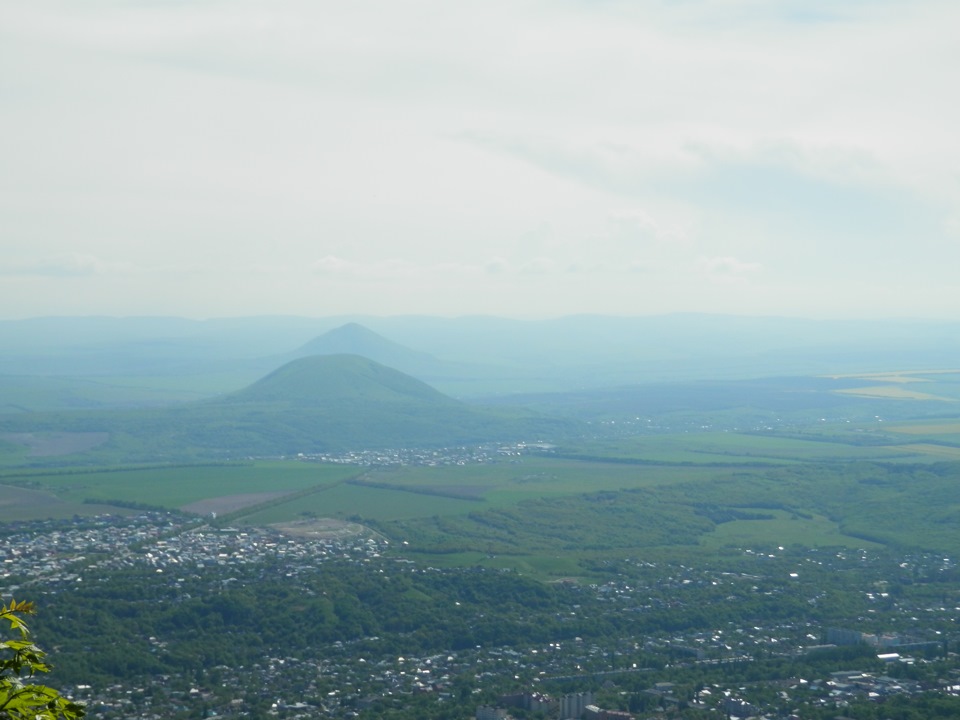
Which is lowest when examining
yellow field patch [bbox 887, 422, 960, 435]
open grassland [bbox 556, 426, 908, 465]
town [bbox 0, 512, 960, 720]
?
town [bbox 0, 512, 960, 720]

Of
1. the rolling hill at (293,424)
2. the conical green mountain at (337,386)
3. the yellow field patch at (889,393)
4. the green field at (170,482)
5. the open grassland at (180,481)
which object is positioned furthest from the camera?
the yellow field patch at (889,393)

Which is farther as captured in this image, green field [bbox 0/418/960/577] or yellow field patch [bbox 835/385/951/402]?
yellow field patch [bbox 835/385/951/402]

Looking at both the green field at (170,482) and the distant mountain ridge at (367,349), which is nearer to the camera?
the green field at (170,482)

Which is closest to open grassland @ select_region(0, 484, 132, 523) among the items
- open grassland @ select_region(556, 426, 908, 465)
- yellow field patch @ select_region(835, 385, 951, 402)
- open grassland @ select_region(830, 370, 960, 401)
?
open grassland @ select_region(556, 426, 908, 465)

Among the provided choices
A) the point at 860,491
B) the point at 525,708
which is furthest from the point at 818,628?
the point at 860,491

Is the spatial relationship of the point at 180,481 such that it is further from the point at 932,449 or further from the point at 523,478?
the point at 932,449

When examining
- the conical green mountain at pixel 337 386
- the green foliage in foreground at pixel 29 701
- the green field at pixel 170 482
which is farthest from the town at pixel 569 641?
the conical green mountain at pixel 337 386

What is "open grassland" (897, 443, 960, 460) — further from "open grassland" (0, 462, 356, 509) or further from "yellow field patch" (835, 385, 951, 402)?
"yellow field patch" (835, 385, 951, 402)

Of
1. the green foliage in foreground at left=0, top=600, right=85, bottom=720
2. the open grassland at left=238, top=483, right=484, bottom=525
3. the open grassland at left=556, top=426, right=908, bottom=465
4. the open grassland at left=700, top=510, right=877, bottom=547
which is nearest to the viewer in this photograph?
the green foliage in foreground at left=0, top=600, right=85, bottom=720

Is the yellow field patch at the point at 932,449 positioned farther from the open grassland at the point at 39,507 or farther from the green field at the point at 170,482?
the open grassland at the point at 39,507

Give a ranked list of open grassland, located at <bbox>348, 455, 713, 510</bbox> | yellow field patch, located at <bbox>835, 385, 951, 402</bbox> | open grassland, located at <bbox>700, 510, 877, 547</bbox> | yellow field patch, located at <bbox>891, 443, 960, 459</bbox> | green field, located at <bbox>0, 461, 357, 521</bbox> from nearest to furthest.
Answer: open grassland, located at <bbox>700, 510, 877, 547</bbox> → green field, located at <bbox>0, 461, 357, 521</bbox> → open grassland, located at <bbox>348, 455, 713, 510</bbox> → yellow field patch, located at <bbox>891, 443, 960, 459</bbox> → yellow field patch, located at <bbox>835, 385, 951, 402</bbox>
